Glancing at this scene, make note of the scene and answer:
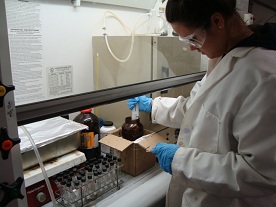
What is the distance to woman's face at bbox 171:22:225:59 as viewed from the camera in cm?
93

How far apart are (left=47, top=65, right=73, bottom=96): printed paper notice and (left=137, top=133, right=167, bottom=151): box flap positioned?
544 millimetres

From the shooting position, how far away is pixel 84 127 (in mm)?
1240

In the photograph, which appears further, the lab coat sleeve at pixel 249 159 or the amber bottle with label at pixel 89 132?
the amber bottle with label at pixel 89 132

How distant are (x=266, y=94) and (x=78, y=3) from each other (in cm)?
125

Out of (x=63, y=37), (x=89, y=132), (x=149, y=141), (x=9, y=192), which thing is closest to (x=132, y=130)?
(x=149, y=141)

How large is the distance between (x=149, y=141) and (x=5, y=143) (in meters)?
0.91

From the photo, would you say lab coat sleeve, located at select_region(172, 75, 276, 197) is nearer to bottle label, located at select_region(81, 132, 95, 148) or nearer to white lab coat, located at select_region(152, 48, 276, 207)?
white lab coat, located at select_region(152, 48, 276, 207)

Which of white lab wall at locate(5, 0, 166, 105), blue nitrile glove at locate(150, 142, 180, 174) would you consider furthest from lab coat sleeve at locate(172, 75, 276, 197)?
white lab wall at locate(5, 0, 166, 105)

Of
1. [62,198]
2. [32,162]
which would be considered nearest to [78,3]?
[32,162]

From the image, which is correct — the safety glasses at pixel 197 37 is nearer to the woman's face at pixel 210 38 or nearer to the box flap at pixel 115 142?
the woman's face at pixel 210 38

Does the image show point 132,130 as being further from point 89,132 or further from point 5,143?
point 5,143

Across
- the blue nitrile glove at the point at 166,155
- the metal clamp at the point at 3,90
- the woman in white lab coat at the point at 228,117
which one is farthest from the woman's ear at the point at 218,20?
the metal clamp at the point at 3,90

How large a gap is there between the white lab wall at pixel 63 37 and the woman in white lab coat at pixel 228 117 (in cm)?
78

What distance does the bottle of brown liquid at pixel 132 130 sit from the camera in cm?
149
